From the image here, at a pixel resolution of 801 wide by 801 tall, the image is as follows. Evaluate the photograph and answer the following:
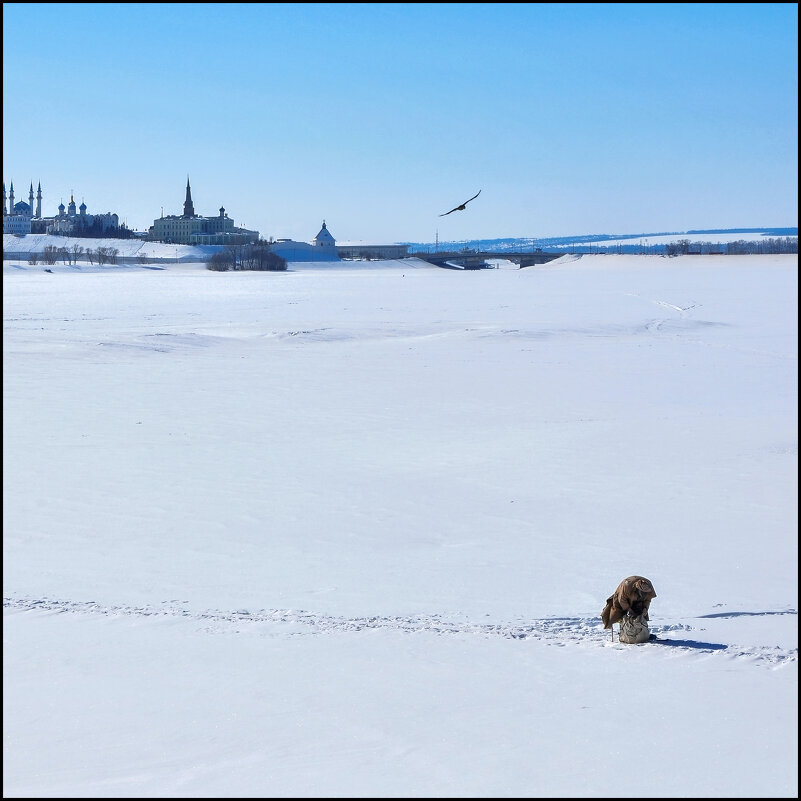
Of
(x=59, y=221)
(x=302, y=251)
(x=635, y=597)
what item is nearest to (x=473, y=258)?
(x=302, y=251)

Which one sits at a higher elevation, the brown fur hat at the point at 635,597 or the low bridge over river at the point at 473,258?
the low bridge over river at the point at 473,258

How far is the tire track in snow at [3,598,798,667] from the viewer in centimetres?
633

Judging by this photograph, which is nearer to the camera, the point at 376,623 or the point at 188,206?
the point at 376,623

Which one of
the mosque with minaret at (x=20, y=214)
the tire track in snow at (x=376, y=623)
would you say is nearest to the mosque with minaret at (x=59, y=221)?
the mosque with minaret at (x=20, y=214)

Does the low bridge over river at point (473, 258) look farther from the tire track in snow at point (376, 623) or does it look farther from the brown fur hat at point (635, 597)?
the brown fur hat at point (635, 597)

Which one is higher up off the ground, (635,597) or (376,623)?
(635,597)

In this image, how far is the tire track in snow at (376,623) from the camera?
6.33m

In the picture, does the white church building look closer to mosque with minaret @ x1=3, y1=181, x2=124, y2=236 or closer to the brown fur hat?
mosque with minaret @ x1=3, y1=181, x2=124, y2=236

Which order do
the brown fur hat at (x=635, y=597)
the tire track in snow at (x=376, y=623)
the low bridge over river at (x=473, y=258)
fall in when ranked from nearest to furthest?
the brown fur hat at (x=635, y=597) < the tire track in snow at (x=376, y=623) < the low bridge over river at (x=473, y=258)

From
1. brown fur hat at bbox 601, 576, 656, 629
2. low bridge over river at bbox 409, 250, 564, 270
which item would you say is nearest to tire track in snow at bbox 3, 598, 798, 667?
brown fur hat at bbox 601, 576, 656, 629

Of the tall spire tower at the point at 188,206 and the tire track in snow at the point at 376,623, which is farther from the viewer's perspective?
the tall spire tower at the point at 188,206

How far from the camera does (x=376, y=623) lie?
666 cm

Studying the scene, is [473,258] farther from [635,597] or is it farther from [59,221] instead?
[635,597]

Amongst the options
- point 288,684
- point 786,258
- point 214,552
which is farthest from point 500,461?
point 786,258
